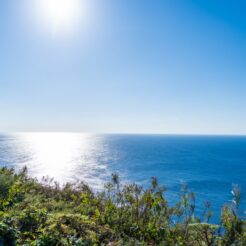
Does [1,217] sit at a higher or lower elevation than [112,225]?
higher

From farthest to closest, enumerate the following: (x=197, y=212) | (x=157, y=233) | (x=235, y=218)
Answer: (x=197, y=212)
(x=157, y=233)
(x=235, y=218)

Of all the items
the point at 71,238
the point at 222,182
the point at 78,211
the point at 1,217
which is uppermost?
the point at 1,217

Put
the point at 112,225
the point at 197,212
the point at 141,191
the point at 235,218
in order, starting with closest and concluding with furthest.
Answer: the point at 235,218 → the point at 112,225 → the point at 141,191 → the point at 197,212

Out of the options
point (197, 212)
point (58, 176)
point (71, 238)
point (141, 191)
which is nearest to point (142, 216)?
point (141, 191)

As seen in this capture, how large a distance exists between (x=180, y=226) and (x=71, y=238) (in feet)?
11.8

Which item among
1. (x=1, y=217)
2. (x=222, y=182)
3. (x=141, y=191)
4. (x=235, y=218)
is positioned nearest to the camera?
(x=1, y=217)

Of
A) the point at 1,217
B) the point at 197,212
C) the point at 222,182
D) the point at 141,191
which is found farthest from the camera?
the point at 222,182

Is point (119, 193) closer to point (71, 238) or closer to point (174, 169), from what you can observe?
point (71, 238)

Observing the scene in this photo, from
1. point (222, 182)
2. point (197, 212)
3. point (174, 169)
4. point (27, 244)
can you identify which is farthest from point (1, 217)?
point (174, 169)

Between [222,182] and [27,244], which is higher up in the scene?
[27,244]

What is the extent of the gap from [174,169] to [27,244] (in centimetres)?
4889

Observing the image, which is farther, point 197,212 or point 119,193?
point 197,212

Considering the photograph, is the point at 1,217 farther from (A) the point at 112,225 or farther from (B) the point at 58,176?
(B) the point at 58,176

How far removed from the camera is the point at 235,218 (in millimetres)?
4973
